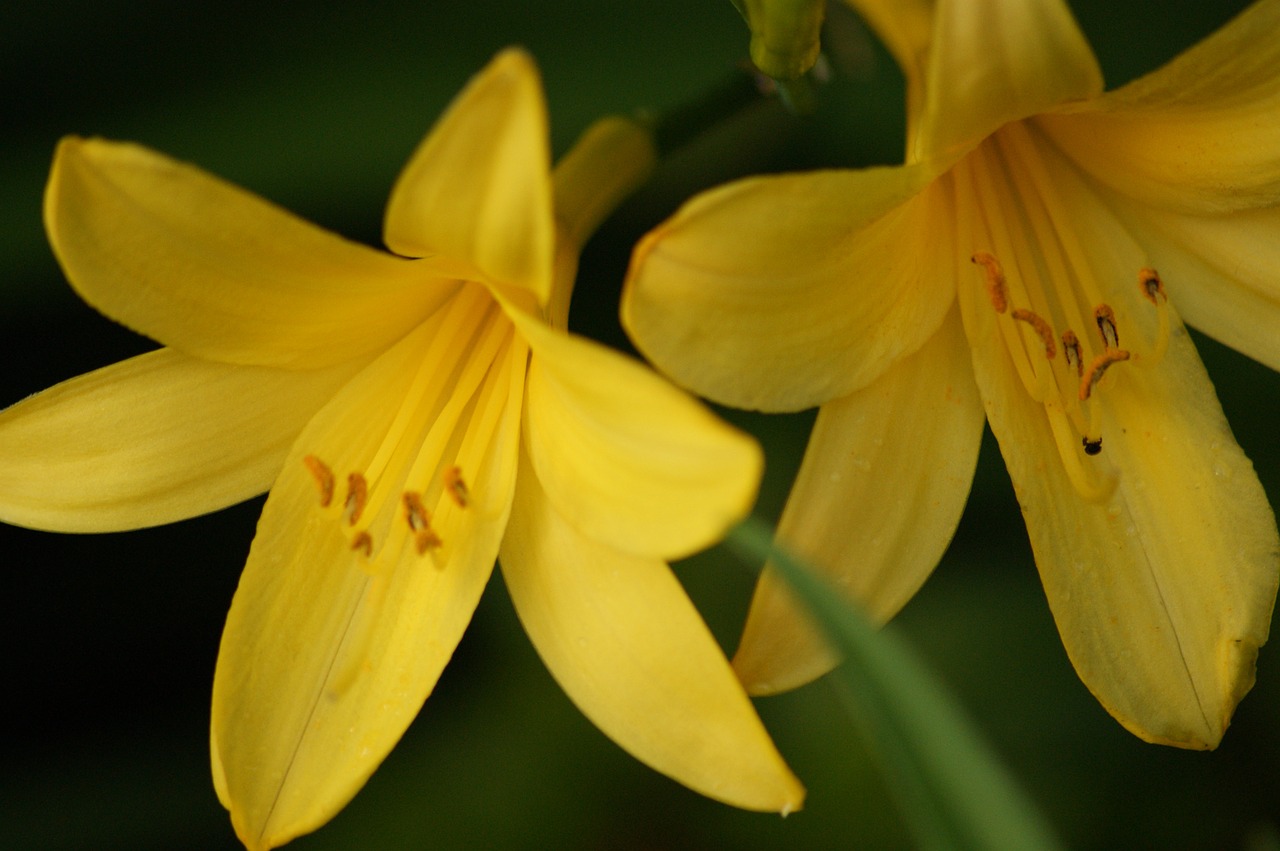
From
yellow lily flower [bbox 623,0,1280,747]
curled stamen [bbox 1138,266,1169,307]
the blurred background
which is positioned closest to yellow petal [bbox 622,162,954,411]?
yellow lily flower [bbox 623,0,1280,747]

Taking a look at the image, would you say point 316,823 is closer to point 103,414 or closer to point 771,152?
point 103,414

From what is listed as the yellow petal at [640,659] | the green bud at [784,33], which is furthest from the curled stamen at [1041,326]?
the yellow petal at [640,659]

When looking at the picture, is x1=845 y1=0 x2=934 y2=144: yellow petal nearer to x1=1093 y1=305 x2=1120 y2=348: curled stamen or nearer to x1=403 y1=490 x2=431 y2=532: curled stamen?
x1=1093 y1=305 x2=1120 y2=348: curled stamen

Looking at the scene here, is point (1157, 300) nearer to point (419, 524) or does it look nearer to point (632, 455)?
point (632, 455)

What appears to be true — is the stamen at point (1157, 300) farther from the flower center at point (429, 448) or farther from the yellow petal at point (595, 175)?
the flower center at point (429, 448)

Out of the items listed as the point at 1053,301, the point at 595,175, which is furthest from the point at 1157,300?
the point at 595,175

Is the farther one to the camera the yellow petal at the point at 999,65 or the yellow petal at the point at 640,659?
the yellow petal at the point at 640,659

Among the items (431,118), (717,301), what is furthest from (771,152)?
(717,301)
